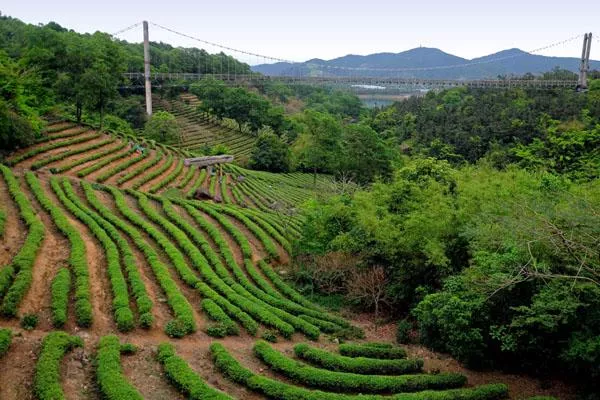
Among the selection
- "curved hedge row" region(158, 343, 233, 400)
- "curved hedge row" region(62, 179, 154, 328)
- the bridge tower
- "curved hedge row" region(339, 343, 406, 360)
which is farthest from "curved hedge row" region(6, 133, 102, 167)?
the bridge tower

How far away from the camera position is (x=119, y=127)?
5250 cm

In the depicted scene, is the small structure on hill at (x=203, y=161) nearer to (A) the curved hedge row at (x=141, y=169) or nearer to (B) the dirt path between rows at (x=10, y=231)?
(A) the curved hedge row at (x=141, y=169)

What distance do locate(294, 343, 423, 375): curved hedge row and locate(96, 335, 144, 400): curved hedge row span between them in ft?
19.2

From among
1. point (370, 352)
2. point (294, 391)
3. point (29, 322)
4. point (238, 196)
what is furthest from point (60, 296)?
point (238, 196)

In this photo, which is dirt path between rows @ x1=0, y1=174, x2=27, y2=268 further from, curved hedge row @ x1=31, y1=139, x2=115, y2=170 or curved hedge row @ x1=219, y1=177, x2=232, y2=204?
curved hedge row @ x1=219, y1=177, x2=232, y2=204

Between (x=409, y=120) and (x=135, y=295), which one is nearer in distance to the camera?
(x=135, y=295)

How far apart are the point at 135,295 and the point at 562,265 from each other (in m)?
14.7

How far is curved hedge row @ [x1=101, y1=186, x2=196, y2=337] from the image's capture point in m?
17.2

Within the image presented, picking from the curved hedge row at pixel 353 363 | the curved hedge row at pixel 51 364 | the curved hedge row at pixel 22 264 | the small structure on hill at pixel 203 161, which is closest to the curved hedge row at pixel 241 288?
the curved hedge row at pixel 353 363

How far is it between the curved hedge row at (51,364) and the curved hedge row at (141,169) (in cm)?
1928

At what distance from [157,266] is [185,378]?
25.4 feet

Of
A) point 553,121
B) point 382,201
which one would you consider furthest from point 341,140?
point 382,201

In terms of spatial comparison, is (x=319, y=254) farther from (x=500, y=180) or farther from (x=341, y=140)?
(x=341, y=140)

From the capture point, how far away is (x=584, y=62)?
64125mm
